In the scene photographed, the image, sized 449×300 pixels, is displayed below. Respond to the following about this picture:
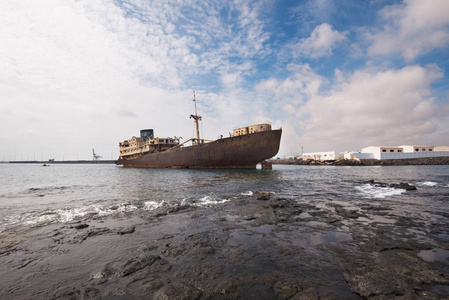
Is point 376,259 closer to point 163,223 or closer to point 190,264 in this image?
point 190,264

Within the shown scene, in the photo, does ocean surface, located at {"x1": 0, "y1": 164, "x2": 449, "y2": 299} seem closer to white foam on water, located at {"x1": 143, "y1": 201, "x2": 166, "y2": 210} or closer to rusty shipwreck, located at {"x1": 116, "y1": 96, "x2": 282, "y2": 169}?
white foam on water, located at {"x1": 143, "y1": 201, "x2": 166, "y2": 210}

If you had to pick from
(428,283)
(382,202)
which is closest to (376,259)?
(428,283)

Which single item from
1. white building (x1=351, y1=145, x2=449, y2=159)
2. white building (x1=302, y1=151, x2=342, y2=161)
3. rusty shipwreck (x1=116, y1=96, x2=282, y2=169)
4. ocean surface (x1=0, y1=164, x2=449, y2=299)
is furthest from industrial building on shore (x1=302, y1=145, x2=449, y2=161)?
ocean surface (x1=0, y1=164, x2=449, y2=299)

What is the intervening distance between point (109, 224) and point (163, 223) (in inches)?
64.5

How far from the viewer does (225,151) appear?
3134cm

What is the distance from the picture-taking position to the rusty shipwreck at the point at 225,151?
29.2 m

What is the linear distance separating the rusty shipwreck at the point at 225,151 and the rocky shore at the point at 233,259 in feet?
76.1

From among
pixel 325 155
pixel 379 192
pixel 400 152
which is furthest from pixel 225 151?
pixel 400 152

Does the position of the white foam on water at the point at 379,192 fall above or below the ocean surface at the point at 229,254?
below

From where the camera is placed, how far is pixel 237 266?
3316mm

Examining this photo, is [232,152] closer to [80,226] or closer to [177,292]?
[80,226]

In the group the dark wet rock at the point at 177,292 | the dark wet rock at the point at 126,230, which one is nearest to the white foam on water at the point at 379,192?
the dark wet rock at the point at 177,292

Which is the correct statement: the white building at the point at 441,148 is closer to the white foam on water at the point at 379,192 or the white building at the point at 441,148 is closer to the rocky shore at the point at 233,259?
the white foam on water at the point at 379,192

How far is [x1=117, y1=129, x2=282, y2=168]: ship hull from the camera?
29062mm
